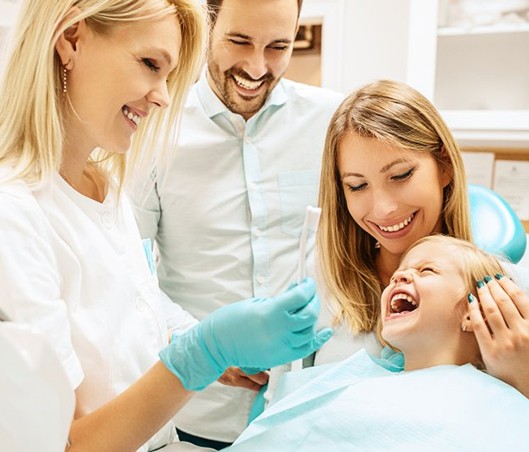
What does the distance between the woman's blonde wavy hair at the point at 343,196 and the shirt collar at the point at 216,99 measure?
1.08ft

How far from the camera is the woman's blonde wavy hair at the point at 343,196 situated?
1474mm

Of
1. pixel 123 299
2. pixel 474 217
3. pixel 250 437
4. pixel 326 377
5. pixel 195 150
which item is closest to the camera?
pixel 123 299

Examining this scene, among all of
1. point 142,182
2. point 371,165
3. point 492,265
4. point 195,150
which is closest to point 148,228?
point 142,182

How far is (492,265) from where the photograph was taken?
1394mm

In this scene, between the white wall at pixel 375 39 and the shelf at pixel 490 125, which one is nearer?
the shelf at pixel 490 125

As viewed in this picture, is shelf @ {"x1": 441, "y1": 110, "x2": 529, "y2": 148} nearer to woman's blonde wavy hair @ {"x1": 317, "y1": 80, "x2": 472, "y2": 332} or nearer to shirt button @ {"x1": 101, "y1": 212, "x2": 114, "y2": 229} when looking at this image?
woman's blonde wavy hair @ {"x1": 317, "y1": 80, "x2": 472, "y2": 332}

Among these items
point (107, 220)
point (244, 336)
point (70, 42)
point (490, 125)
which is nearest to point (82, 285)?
point (107, 220)

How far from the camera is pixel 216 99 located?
6.03 feet

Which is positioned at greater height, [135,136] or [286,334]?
[135,136]

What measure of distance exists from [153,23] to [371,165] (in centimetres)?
67

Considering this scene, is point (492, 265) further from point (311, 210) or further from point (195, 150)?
point (195, 150)

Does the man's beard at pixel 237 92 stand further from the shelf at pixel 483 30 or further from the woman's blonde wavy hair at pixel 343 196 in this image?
the shelf at pixel 483 30

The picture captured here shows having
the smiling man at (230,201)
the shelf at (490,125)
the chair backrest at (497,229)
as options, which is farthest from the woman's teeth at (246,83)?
the shelf at (490,125)

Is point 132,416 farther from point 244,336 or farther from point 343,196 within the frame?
point 343,196
